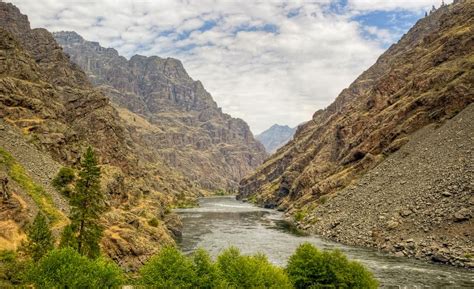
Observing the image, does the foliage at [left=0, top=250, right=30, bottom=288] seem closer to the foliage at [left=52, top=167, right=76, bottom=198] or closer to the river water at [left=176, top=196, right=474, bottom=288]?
the foliage at [left=52, top=167, right=76, bottom=198]

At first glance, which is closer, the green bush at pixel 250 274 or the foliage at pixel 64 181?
the green bush at pixel 250 274

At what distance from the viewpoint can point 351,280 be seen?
4700 cm

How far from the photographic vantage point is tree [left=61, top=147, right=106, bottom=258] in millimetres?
52750

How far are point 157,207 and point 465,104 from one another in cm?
9175

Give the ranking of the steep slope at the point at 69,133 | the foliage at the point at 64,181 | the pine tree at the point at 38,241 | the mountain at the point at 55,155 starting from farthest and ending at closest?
1. the foliage at the point at 64,181
2. the steep slope at the point at 69,133
3. the mountain at the point at 55,155
4. the pine tree at the point at 38,241

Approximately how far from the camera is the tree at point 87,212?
52750 mm

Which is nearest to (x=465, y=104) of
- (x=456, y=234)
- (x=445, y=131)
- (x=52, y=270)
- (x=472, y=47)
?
(x=445, y=131)

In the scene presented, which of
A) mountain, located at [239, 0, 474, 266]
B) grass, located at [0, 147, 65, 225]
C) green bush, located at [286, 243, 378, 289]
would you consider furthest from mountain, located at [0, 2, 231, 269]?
mountain, located at [239, 0, 474, 266]

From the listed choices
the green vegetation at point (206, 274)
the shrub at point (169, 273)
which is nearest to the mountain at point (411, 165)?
the green vegetation at point (206, 274)

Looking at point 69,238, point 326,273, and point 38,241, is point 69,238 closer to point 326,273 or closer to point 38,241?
point 38,241

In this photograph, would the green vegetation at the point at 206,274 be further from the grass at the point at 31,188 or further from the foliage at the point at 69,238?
the grass at the point at 31,188

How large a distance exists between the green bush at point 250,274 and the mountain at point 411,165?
3891 cm

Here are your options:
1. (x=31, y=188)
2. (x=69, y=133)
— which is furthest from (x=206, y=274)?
(x=69, y=133)

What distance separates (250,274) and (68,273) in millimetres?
17666
